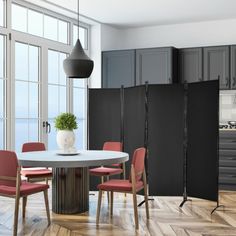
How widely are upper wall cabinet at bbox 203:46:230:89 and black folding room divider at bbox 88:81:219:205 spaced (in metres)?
2.19

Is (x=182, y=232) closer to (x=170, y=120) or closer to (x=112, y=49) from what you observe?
(x=170, y=120)

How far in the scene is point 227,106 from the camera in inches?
312

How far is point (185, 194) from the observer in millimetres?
5742

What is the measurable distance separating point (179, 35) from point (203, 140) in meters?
3.65

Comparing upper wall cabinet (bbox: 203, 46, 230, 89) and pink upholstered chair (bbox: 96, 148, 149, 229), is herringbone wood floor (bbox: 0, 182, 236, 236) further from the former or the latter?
upper wall cabinet (bbox: 203, 46, 230, 89)

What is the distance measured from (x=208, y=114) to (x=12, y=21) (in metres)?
3.49

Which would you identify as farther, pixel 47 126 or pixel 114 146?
pixel 47 126

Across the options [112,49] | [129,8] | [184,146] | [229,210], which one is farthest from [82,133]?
[229,210]

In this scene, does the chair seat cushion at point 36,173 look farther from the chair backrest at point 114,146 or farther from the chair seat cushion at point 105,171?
the chair backrest at point 114,146

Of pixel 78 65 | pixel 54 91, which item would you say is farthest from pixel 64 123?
pixel 54 91

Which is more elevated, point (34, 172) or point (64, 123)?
point (64, 123)

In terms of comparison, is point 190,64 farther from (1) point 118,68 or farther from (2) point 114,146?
(2) point 114,146

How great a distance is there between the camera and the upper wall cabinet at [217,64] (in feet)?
25.3

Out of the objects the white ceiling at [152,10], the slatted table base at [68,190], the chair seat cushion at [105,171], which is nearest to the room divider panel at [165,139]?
the chair seat cushion at [105,171]
